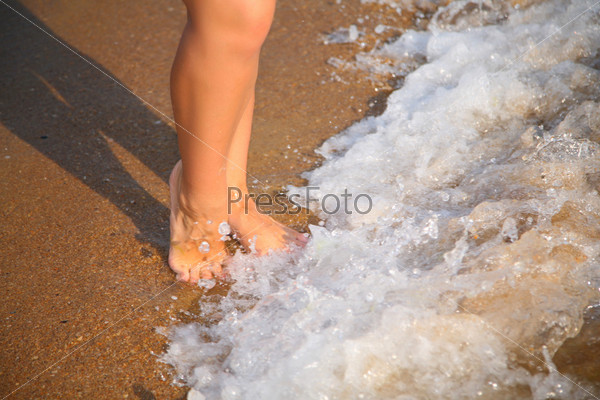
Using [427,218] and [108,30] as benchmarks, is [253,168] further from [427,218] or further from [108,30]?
[108,30]

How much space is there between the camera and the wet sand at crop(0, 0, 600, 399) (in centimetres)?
164

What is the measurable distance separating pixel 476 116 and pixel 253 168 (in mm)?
1151

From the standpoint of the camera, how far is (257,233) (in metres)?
2.00

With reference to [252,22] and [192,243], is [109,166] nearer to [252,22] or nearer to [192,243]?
[192,243]

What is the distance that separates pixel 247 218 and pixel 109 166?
848mm

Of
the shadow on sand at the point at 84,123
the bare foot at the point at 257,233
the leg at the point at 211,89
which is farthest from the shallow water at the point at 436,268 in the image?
the shadow on sand at the point at 84,123

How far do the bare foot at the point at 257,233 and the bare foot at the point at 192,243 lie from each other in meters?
0.09

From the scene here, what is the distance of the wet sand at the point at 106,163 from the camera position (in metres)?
1.67

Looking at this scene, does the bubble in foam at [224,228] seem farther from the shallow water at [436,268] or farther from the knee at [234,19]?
the knee at [234,19]

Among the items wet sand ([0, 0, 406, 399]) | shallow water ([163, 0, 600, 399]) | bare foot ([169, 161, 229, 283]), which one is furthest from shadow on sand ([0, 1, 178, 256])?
shallow water ([163, 0, 600, 399])

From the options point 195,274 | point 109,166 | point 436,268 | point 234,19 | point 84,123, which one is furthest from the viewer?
point 84,123

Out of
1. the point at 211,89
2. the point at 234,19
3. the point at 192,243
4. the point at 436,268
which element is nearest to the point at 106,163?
the point at 192,243

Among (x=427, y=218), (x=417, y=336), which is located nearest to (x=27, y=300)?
(x=417, y=336)

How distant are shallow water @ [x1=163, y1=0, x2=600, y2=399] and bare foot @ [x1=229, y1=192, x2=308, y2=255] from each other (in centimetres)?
5
